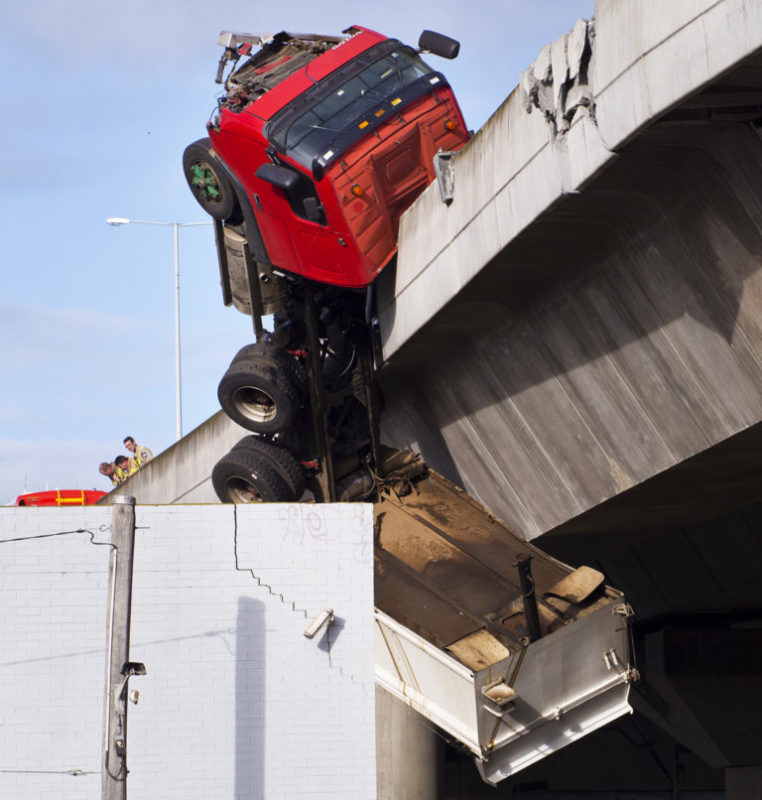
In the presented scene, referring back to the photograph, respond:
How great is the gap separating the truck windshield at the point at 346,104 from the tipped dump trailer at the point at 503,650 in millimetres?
4793

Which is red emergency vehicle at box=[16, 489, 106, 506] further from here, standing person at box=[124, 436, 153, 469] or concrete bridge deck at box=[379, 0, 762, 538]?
Answer: concrete bridge deck at box=[379, 0, 762, 538]

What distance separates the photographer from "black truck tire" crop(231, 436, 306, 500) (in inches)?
566

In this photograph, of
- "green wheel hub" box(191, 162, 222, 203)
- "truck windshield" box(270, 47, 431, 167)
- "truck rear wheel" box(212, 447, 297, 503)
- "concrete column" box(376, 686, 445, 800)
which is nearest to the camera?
"truck windshield" box(270, 47, 431, 167)

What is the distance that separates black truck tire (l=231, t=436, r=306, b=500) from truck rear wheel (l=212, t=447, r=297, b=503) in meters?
0.04

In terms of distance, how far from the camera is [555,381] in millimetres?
11875

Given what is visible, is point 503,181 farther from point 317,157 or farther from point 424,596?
point 424,596

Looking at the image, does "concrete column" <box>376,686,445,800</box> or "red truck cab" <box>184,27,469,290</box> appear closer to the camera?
"red truck cab" <box>184,27,469,290</box>

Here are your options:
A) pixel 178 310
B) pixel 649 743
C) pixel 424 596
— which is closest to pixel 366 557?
pixel 424 596

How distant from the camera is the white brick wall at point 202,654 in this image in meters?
10.5

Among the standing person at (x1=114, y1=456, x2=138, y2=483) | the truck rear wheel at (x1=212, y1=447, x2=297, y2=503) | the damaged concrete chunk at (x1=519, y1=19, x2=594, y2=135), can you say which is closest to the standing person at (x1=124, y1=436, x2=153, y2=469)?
the standing person at (x1=114, y1=456, x2=138, y2=483)

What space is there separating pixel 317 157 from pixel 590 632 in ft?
19.2

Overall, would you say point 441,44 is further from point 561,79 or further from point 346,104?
point 561,79

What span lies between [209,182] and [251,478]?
3.80 m

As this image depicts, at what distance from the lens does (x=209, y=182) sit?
14.6 metres
